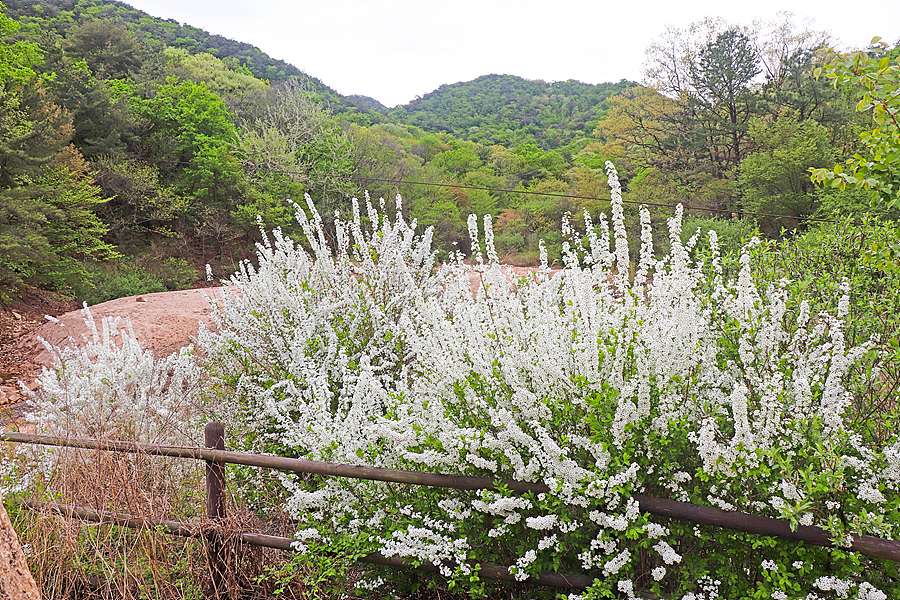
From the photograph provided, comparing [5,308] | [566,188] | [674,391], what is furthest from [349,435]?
[566,188]

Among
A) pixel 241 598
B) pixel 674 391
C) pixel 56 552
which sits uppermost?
pixel 674 391

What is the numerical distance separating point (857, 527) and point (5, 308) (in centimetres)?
1707

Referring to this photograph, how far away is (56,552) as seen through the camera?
9.96 feet

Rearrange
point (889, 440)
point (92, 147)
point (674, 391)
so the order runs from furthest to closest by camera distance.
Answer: point (92, 147), point (674, 391), point (889, 440)

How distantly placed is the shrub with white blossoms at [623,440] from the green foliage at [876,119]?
2.01ft

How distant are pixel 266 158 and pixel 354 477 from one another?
2386cm

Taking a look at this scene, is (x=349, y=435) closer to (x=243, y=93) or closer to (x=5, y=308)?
(x=5, y=308)

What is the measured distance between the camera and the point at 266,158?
78.2ft

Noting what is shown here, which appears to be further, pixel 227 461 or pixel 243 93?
pixel 243 93

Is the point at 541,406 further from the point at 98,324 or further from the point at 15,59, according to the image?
the point at 15,59

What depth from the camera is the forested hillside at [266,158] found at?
590 inches

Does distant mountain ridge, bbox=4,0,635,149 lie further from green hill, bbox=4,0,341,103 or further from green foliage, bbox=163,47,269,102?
green foliage, bbox=163,47,269,102

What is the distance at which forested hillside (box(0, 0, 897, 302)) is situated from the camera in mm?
14992

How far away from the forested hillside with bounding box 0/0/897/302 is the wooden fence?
37.0ft
